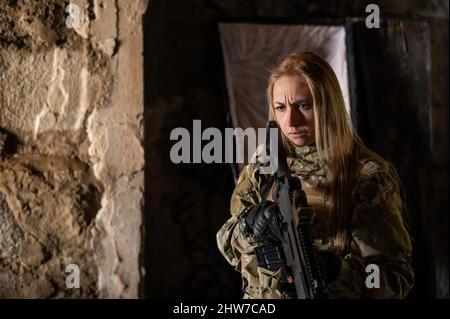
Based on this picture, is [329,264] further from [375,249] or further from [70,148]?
[70,148]

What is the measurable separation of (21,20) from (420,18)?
211cm

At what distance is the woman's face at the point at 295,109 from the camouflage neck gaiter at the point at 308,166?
2 cm

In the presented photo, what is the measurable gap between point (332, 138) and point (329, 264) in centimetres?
33

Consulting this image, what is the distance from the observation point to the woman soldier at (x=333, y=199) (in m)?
1.50

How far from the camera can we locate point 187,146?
2.68 metres

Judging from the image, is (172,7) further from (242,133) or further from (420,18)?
(420,18)

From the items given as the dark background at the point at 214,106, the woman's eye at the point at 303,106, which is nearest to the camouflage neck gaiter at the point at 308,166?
the woman's eye at the point at 303,106

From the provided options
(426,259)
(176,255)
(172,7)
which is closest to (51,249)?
(176,255)

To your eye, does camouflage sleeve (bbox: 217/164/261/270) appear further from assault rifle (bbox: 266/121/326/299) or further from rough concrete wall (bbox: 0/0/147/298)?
rough concrete wall (bbox: 0/0/147/298)

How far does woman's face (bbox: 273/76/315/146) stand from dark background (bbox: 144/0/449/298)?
1271mm

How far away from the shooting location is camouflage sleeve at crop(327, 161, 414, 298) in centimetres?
150

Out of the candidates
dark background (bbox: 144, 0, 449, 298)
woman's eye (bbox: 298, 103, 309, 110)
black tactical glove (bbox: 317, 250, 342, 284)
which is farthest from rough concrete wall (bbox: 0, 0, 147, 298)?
black tactical glove (bbox: 317, 250, 342, 284)
